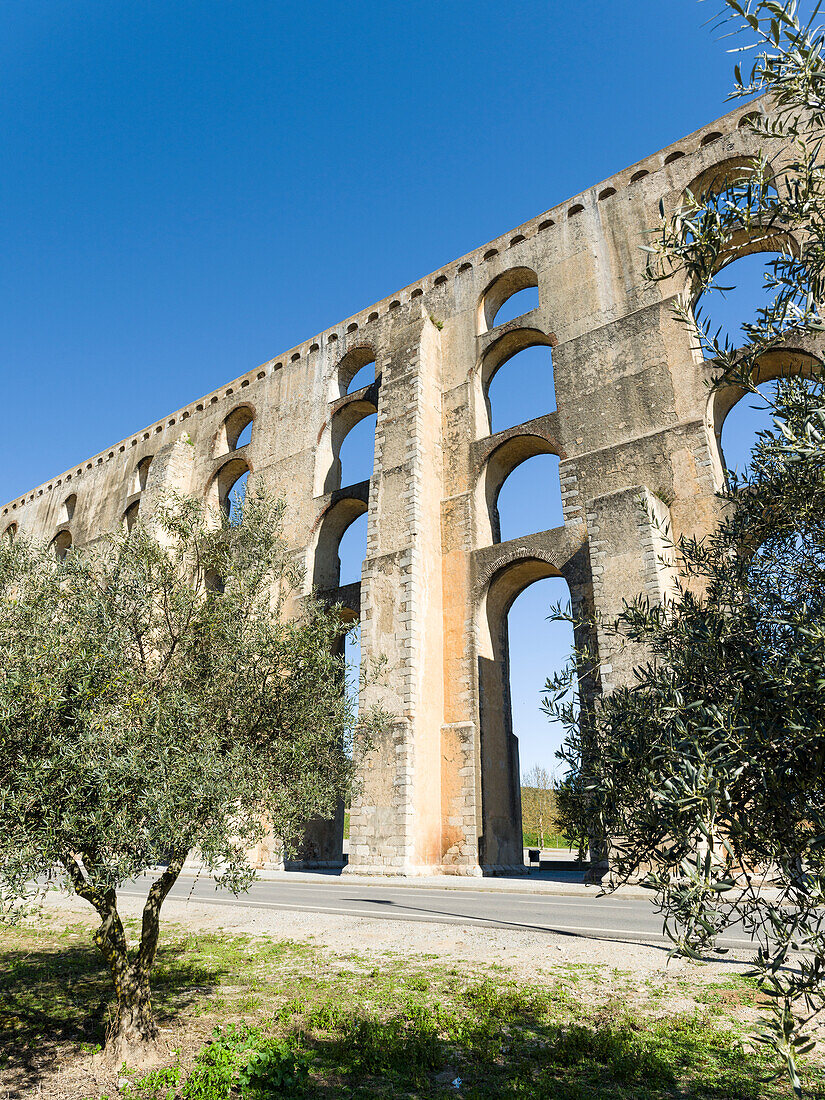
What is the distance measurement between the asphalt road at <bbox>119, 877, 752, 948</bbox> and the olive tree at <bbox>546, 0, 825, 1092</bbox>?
490 cm

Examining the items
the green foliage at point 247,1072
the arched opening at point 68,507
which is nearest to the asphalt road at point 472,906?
the green foliage at point 247,1072

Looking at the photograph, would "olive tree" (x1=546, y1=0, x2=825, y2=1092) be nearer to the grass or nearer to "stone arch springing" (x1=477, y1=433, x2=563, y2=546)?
the grass

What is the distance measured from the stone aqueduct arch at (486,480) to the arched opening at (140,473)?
11.6 metres

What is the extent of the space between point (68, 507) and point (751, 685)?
40216 mm

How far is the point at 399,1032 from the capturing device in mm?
4852

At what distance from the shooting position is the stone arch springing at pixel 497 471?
1978 centimetres

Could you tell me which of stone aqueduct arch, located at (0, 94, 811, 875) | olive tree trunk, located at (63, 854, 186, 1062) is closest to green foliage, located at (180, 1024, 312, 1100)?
olive tree trunk, located at (63, 854, 186, 1062)

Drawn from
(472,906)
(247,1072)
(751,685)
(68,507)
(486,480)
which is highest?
(68,507)

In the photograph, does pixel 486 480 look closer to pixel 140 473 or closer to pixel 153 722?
pixel 153 722

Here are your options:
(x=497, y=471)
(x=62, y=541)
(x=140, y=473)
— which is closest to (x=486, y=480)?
(x=497, y=471)

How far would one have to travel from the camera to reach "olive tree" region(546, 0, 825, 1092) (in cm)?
262

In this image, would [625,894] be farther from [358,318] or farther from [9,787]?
[358,318]

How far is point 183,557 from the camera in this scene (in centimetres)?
739

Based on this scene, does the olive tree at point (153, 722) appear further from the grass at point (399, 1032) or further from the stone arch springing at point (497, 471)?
the stone arch springing at point (497, 471)
